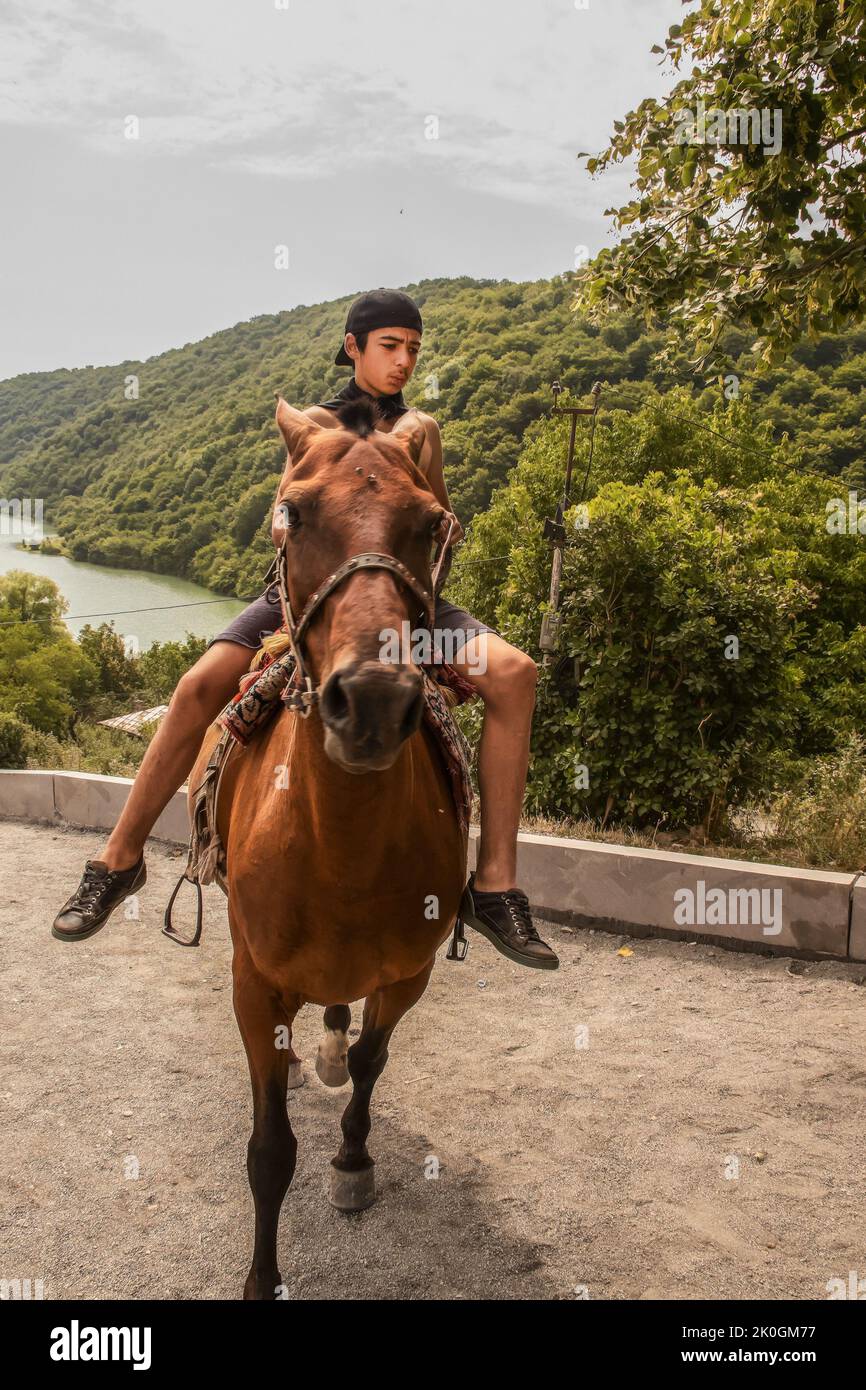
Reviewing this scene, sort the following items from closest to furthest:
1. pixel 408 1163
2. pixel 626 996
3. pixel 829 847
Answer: pixel 408 1163
pixel 626 996
pixel 829 847

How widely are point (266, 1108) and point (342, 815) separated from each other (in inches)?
56.7

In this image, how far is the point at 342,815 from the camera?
271 cm

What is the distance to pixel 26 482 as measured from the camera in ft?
113

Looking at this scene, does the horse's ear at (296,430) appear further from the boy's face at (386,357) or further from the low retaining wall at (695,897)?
the low retaining wall at (695,897)

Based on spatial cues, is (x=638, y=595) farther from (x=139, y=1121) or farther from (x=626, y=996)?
(x=139, y=1121)

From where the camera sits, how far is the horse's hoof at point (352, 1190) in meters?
4.11

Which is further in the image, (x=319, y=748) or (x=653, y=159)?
(x=653, y=159)

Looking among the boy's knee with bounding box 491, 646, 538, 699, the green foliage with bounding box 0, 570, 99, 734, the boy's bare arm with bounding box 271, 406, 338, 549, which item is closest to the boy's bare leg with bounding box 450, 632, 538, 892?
the boy's knee with bounding box 491, 646, 538, 699

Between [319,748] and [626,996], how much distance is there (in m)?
4.36

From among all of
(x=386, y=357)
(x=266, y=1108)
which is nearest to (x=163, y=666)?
(x=386, y=357)

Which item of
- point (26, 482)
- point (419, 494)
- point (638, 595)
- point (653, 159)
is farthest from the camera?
point (26, 482)

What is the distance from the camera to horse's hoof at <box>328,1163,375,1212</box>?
13.5ft

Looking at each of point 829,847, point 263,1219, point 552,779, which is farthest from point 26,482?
point 263,1219

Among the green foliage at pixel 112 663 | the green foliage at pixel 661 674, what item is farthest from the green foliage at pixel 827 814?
the green foliage at pixel 112 663
